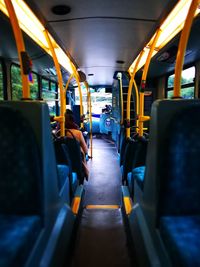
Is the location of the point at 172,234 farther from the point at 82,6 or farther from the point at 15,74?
the point at 15,74

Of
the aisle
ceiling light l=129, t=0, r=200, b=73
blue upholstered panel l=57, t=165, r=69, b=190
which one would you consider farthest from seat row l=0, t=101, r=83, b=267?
→ the aisle

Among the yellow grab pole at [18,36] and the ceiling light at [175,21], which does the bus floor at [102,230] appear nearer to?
the yellow grab pole at [18,36]

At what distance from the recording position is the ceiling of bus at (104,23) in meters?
1.84

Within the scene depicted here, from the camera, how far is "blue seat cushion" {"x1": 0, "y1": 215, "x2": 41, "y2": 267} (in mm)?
988

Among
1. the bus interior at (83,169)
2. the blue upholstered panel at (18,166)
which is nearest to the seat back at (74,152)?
the bus interior at (83,169)

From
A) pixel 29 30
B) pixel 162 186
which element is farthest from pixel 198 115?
pixel 29 30

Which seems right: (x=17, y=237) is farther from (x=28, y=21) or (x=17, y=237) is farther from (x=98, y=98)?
(x=98, y=98)

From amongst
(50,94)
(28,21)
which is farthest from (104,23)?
(50,94)

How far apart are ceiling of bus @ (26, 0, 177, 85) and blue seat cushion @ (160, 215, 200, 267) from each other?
1.65 m

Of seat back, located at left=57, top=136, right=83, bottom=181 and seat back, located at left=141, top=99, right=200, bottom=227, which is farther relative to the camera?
seat back, located at left=57, top=136, right=83, bottom=181

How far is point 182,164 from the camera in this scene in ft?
4.22

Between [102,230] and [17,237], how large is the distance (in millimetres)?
1446

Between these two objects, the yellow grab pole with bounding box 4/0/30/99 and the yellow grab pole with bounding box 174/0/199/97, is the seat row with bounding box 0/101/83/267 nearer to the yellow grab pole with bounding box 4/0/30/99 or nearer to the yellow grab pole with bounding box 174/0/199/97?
the yellow grab pole with bounding box 4/0/30/99

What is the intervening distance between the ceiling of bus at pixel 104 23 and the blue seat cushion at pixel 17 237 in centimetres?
→ 163
